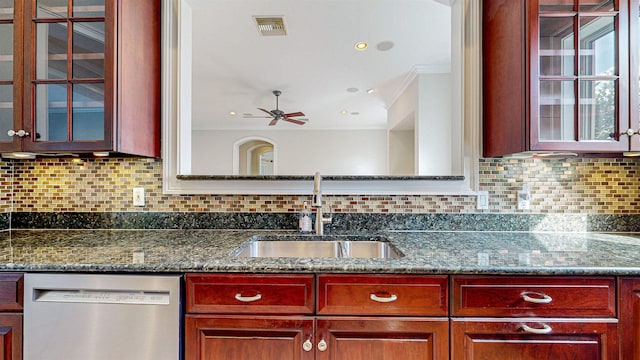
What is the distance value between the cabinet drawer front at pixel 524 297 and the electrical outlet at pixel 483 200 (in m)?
0.70

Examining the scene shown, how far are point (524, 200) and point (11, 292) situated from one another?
7.45 ft

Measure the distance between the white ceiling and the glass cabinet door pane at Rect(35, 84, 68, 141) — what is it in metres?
0.90

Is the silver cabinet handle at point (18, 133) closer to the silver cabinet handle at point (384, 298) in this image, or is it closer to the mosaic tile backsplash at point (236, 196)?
the mosaic tile backsplash at point (236, 196)

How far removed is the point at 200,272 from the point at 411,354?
76 centimetres

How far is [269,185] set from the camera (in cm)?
175

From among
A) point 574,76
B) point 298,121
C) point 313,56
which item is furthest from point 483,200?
point 298,121

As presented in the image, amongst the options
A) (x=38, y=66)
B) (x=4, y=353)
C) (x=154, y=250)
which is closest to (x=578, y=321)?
(x=154, y=250)

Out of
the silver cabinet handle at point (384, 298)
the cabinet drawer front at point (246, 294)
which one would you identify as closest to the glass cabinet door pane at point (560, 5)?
the silver cabinet handle at point (384, 298)

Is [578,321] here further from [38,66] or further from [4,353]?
[38,66]

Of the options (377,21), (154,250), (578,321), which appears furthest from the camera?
(377,21)

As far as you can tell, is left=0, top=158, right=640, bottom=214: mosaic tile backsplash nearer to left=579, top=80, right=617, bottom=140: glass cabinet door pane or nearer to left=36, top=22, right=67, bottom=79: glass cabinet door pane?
left=579, top=80, right=617, bottom=140: glass cabinet door pane

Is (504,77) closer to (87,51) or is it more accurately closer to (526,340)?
(526,340)

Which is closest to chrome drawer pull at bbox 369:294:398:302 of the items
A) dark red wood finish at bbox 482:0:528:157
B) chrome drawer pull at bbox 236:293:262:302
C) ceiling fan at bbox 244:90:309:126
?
chrome drawer pull at bbox 236:293:262:302

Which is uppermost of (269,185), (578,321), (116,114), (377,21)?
(377,21)
